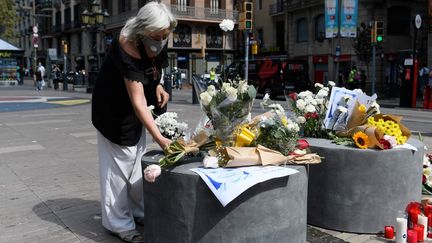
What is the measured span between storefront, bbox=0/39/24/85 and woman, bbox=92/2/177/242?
116 ft

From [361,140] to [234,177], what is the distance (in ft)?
4.63

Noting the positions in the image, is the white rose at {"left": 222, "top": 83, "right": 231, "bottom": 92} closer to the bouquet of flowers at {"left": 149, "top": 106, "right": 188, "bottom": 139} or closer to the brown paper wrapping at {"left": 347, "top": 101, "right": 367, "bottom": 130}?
the bouquet of flowers at {"left": 149, "top": 106, "right": 188, "bottom": 139}

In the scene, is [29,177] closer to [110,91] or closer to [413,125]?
[110,91]

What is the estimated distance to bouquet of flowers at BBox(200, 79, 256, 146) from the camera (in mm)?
3406

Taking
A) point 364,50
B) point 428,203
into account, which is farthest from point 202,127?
point 364,50

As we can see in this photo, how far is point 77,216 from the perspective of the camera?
4.72 meters

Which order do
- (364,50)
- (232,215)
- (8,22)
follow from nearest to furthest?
(232,215) → (364,50) → (8,22)

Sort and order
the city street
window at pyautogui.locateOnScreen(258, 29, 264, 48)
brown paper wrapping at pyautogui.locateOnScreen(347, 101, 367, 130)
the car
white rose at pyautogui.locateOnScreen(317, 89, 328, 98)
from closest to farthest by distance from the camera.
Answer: the city street < brown paper wrapping at pyautogui.locateOnScreen(347, 101, 367, 130) < white rose at pyautogui.locateOnScreen(317, 89, 328, 98) < the car < window at pyautogui.locateOnScreen(258, 29, 264, 48)

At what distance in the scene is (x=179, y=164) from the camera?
11.2ft

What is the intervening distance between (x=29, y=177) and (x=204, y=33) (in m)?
44.5

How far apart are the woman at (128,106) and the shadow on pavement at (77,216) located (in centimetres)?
22

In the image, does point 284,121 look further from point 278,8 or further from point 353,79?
point 278,8

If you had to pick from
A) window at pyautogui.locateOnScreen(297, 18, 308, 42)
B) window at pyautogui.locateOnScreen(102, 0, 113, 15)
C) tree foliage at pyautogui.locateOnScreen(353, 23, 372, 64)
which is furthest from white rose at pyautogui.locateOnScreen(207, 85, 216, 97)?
window at pyautogui.locateOnScreen(102, 0, 113, 15)

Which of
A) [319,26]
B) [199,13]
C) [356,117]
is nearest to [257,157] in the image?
[356,117]
